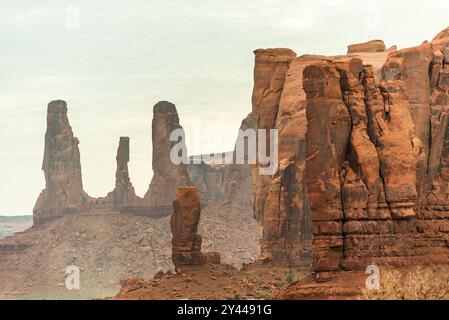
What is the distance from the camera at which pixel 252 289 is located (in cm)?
11831

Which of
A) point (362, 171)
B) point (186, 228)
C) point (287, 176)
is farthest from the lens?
point (287, 176)

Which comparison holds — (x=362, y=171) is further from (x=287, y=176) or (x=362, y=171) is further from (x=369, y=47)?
(x=369, y=47)

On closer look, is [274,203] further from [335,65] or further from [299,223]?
[335,65]

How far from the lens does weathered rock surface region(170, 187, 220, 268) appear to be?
120562 millimetres

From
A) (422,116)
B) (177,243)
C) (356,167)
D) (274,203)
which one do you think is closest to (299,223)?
(274,203)

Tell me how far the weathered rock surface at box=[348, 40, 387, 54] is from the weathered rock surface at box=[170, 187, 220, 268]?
77.7ft

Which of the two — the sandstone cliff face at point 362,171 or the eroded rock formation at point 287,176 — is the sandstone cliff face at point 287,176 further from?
the sandstone cliff face at point 362,171

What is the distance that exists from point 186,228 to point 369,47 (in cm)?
2614

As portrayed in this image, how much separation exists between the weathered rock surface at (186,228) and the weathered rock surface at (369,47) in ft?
77.7

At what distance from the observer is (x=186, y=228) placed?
398 feet

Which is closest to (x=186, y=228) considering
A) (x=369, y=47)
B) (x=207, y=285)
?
(x=207, y=285)

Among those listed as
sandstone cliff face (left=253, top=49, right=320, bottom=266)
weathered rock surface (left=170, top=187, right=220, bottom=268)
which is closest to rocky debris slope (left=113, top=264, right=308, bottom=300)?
weathered rock surface (left=170, top=187, right=220, bottom=268)

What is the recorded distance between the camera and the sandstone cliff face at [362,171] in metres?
95.6
